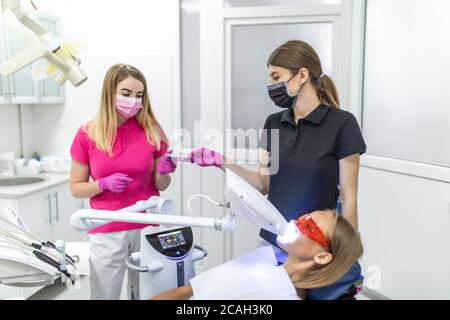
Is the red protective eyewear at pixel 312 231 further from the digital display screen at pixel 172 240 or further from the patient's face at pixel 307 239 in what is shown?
the digital display screen at pixel 172 240

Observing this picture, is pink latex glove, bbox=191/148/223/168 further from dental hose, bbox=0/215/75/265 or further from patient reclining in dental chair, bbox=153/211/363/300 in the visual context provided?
dental hose, bbox=0/215/75/265

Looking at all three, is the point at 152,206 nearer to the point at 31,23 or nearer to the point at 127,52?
the point at 31,23

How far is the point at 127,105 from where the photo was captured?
4.23 ft

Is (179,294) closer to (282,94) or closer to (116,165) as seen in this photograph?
(116,165)

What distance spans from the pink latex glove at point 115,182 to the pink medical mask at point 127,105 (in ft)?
0.65

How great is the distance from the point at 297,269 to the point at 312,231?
112mm

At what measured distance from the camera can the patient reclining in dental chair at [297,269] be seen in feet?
3.09

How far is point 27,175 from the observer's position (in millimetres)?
2375

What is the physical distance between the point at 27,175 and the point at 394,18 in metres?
2.12

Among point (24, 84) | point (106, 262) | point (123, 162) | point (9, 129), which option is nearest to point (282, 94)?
point (123, 162)

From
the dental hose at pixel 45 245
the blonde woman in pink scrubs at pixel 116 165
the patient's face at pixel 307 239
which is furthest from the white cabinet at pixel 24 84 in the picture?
the patient's face at pixel 307 239

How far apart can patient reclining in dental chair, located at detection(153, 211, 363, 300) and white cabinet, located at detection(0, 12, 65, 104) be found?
5.31ft

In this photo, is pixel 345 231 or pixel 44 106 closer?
pixel 345 231
